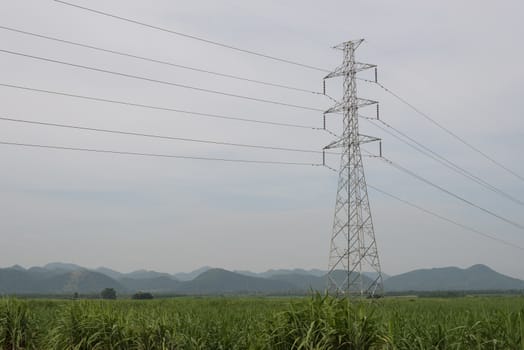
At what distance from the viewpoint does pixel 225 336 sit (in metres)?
12.2

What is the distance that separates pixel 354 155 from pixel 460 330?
24.5 meters

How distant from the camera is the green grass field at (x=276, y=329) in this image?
31.2 feet

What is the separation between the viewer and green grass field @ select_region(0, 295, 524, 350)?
9.51 metres

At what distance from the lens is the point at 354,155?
A: 111 ft

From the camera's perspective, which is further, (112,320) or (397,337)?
(112,320)

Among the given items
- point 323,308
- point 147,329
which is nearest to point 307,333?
point 323,308

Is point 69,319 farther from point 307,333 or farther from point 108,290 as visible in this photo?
point 108,290

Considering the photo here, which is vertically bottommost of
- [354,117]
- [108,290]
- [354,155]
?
[108,290]

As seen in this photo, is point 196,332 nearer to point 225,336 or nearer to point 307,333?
point 225,336

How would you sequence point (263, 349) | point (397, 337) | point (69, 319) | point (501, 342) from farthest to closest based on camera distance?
point (69, 319) → point (263, 349) → point (397, 337) → point (501, 342)

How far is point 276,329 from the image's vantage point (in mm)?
10727

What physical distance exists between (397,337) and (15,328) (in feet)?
35.9

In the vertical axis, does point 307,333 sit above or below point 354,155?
below

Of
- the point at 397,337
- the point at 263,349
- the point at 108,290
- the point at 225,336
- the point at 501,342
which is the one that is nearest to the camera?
the point at 501,342
